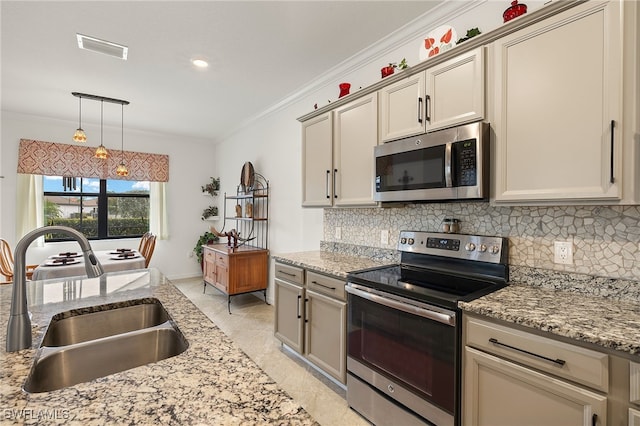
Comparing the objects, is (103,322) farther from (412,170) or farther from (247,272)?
(247,272)

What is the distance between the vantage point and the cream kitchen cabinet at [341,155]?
7.73 ft

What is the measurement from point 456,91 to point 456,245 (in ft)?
3.11

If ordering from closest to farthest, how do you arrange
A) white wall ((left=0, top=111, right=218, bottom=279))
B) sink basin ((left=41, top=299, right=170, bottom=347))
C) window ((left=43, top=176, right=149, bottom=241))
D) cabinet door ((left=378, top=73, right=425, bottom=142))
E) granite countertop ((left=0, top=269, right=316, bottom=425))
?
granite countertop ((left=0, top=269, right=316, bottom=425))
sink basin ((left=41, top=299, right=170, bottom=347))
cabinet door ((left=378, top=73, right=425, bottom=142))
white wall ((left=0, top=111, right=218, bottom=279))
window ((left=43, top=176, right=149, bottom=241))

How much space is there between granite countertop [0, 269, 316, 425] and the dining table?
2.41 metres

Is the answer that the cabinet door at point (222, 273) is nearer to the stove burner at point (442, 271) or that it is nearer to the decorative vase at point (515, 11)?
the stove burner at point (442, 271)

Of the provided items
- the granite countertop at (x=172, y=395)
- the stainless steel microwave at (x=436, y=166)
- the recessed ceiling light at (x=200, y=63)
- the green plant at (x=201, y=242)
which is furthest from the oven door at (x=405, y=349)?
the green plant at (x=201, y=242)

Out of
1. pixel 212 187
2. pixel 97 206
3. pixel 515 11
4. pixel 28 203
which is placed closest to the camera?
pixel 515 11

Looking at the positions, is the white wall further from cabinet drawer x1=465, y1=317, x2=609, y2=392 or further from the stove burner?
cabinet drawer x1=465, y1=317, x2=609, y2=392

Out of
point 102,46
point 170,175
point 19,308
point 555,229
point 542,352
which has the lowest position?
point 542,352

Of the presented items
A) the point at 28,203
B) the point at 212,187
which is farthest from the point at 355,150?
the point at 28,203

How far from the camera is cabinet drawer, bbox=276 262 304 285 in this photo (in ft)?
8.32

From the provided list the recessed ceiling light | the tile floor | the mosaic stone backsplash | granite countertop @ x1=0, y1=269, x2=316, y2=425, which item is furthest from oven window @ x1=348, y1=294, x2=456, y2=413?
the recessed ceiling light

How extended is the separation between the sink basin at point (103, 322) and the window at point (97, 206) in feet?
14.5

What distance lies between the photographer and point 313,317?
95.7 inches
